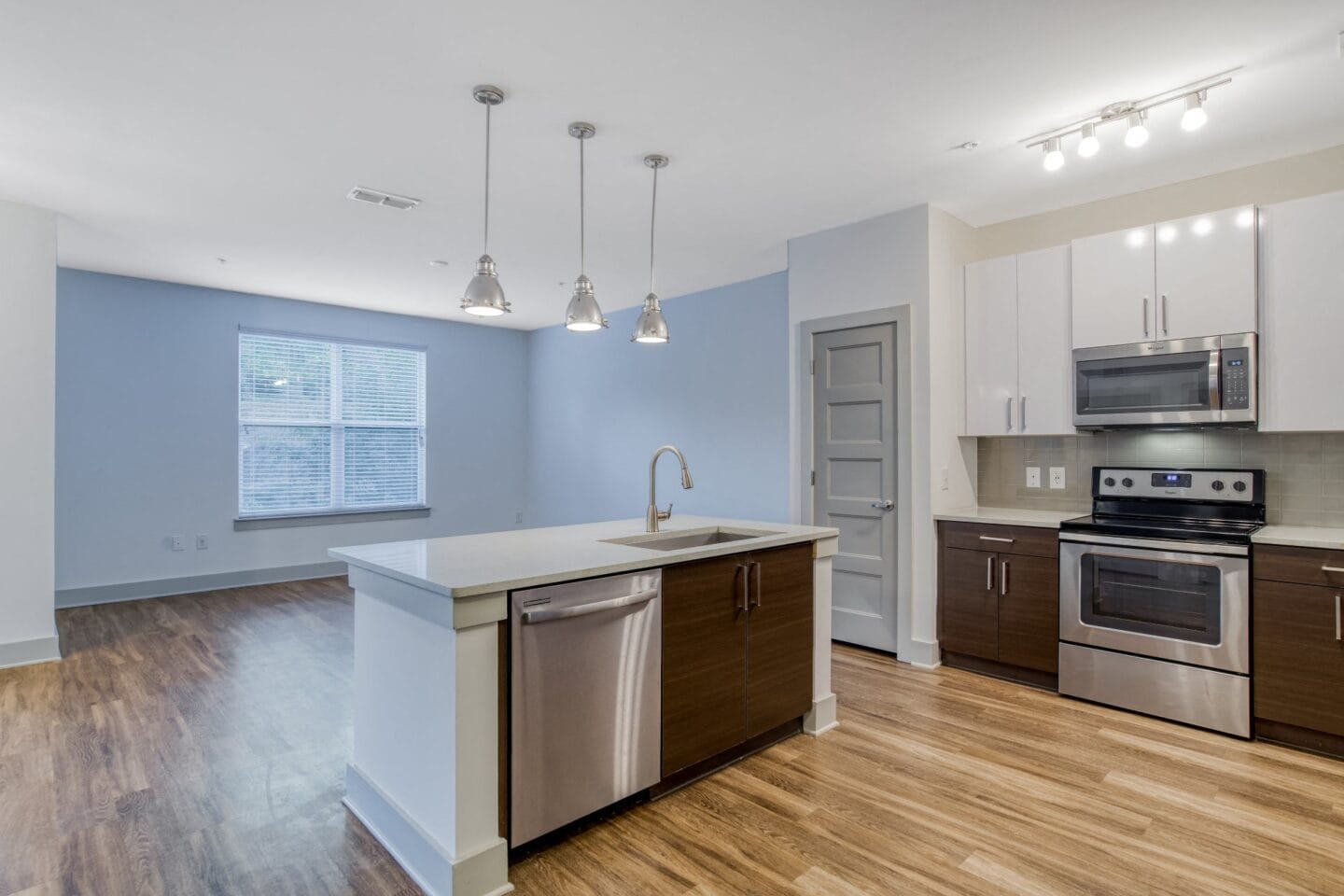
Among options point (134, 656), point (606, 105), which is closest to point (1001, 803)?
point (606, 105)

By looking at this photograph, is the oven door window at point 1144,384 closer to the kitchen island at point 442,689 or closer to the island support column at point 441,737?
the kitchen island at point 442,689

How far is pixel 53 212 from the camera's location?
4.00 metres

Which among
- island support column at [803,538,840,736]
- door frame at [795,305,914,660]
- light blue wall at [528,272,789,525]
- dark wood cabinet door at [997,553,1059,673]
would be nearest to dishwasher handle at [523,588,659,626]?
island support column at [803,538,840,736]

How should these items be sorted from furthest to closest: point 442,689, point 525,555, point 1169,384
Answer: point 1169,384
point 525,555
point 442,689

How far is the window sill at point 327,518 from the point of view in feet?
20.0

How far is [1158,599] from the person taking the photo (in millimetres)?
3078

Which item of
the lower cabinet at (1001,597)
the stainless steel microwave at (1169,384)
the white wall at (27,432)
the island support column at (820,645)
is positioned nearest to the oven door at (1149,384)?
the stainless steel microwave at (1169,384)

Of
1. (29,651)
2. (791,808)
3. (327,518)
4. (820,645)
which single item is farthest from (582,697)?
(327,518)

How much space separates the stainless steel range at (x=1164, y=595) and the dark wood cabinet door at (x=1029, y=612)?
0.17 ft

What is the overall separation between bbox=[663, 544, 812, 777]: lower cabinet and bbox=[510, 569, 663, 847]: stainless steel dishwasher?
0.26 ft

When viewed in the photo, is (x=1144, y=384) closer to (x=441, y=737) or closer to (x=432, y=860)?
(x=441, y=737)

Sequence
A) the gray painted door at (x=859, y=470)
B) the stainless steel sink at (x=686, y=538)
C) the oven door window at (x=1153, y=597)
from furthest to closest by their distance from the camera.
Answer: the gray painted door at (x=859, y=470) < the oven door window at (x=1153, y=597) < the stainless steel sink at (x=686, y=538)

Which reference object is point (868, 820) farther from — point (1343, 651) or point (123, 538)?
point (123, 538)

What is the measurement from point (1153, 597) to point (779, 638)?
5.86ft
